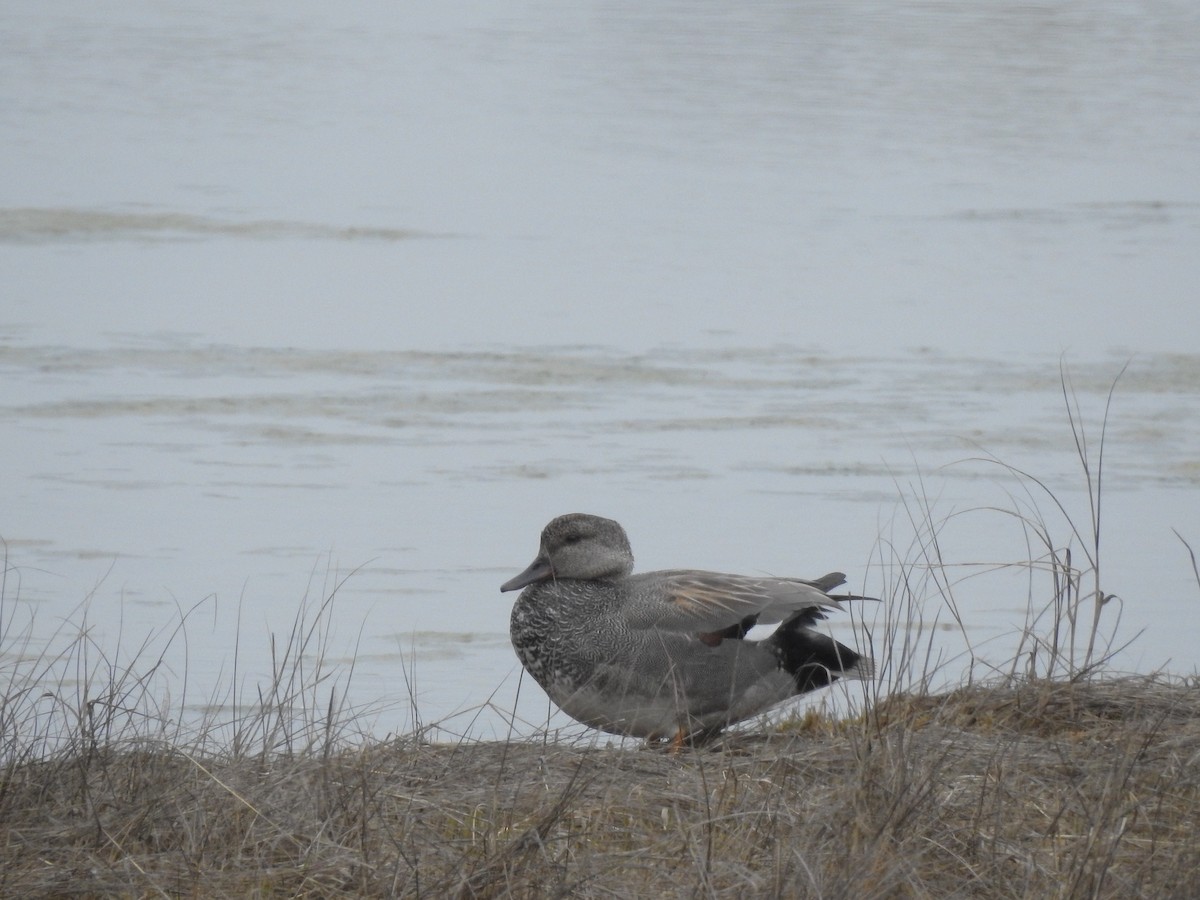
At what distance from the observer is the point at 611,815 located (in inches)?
134

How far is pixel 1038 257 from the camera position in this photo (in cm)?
1358

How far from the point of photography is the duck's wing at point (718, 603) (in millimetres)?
4254

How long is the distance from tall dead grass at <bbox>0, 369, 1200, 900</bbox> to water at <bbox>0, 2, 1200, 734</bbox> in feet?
2.51

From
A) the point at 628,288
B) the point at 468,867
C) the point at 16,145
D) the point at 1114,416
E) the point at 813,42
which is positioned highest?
the point at 813,42

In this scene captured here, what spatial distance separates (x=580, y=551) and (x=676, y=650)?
44cm

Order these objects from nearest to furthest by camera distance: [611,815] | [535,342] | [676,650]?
[611,815] → [676,650] → [535,342]

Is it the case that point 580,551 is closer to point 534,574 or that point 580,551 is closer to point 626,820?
point 534,574

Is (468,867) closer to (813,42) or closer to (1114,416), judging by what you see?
(1114,416)

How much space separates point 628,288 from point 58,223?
460 centimetres

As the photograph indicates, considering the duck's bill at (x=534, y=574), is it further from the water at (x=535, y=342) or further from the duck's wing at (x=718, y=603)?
the water at (x=535, y=342)

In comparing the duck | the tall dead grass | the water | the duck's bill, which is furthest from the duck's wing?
the water

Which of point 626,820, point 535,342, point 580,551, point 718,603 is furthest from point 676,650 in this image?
point 535,342

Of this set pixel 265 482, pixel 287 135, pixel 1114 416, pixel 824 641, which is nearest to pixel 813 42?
pixel 287 135

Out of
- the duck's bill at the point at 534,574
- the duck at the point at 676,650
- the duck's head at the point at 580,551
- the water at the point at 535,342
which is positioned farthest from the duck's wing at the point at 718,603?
the water at the point at 535,342
